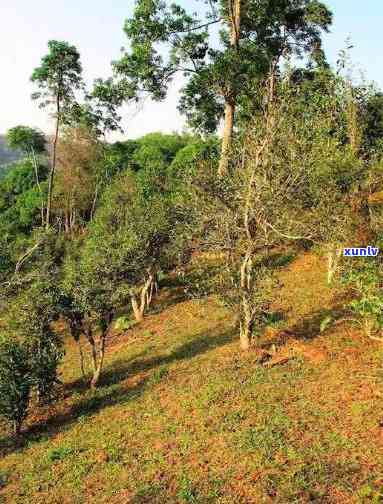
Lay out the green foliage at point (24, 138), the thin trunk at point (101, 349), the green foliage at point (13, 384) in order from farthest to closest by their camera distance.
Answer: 1. the green foliage at point (24, 138)
2. the thin trunk at point (101, 349)
3. the green foliage at point (13, 384)

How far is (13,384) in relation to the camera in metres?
16.1

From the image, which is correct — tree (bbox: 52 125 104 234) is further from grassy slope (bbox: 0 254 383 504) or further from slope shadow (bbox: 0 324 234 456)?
grassy slope (bbox: 0 254 383 504)

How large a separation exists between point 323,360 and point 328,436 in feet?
16.0

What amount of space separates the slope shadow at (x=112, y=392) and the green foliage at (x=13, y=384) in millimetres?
802

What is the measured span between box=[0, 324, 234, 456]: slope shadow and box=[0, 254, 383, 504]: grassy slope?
7cm

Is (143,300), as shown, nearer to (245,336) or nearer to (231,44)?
(245,336)

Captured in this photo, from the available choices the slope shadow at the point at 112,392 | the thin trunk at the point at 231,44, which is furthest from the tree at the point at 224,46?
the slope shadow at the point at 112,392

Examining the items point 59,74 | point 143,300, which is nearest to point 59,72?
point 59,74

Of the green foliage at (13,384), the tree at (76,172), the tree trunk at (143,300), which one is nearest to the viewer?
the green foliage at (13,384)

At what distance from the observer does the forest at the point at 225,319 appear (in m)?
12.2

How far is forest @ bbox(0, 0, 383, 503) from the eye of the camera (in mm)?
12234

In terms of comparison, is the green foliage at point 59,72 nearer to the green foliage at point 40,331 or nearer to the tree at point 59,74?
the tree at point 59,74

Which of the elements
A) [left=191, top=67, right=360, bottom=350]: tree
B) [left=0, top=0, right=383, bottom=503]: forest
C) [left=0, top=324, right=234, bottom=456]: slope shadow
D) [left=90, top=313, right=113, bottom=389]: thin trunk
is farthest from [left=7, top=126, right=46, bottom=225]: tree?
[left=191, top=67, right=360, bottom=350]: tree

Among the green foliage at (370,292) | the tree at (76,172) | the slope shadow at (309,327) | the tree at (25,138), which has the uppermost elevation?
the tree at (25,138)
